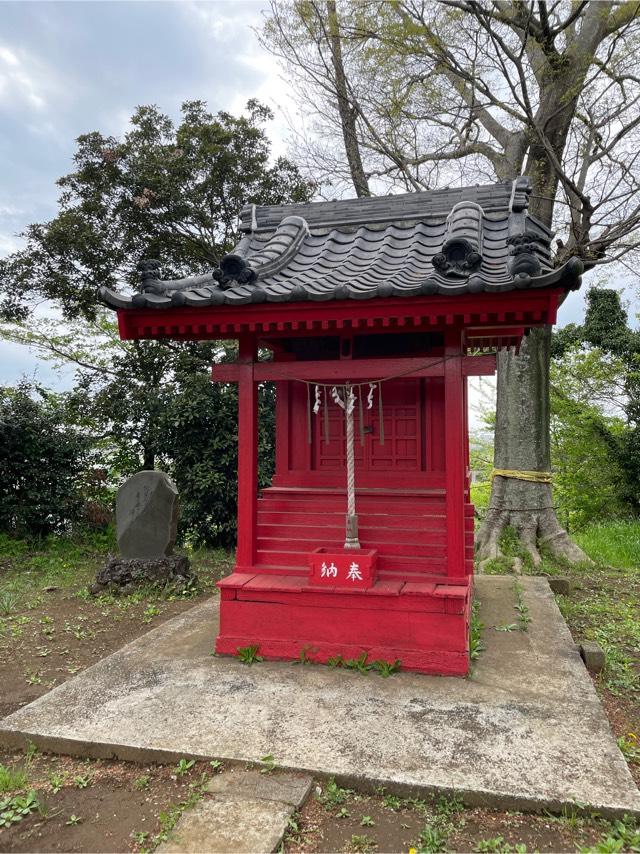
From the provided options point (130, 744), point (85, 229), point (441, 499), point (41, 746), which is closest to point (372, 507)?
point (441, 499)

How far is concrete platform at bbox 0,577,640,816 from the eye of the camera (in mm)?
3115

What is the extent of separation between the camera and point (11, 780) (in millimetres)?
3238

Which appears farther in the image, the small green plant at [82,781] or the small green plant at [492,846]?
the small green plant at [82,781]

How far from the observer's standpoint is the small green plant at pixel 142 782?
3195mm

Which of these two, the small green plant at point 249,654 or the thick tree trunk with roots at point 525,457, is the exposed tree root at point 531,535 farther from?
the small green plant at point 249,654

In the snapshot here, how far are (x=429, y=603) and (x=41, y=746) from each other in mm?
2825

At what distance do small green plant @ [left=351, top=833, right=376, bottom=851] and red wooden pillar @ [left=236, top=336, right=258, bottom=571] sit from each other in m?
2.75

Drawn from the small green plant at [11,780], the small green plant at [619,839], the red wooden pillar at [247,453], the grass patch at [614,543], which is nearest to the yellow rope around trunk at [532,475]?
the grass patch at [614,543]

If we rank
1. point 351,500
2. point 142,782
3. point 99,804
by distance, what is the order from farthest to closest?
point 351,500 < point 142,782 < point 99,804

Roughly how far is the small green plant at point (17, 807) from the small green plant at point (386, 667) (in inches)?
96.5

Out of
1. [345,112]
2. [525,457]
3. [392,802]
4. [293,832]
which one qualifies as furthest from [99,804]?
[345,112]

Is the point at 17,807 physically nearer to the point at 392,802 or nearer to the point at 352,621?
the point at 392,802

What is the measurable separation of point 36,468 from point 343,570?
818 centimetres

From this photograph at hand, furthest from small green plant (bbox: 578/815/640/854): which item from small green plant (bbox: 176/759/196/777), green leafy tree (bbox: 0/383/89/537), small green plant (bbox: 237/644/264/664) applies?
green leafy tree (bbox: 0/383/89/537)
